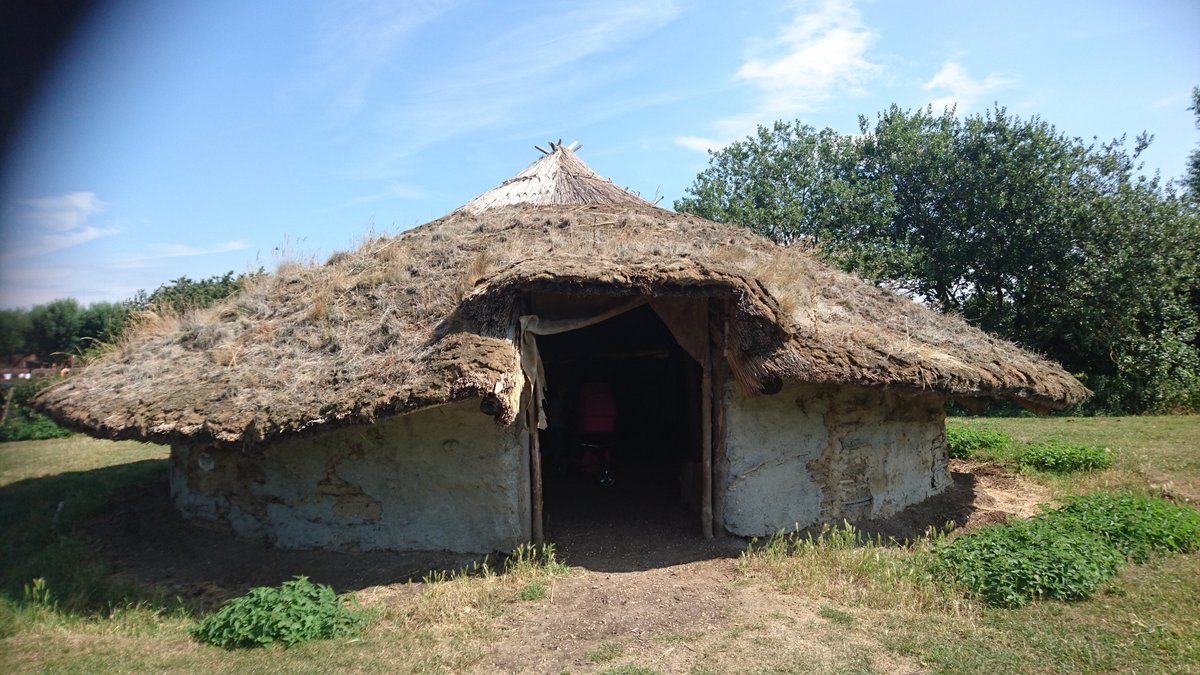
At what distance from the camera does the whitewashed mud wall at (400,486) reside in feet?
→ 22.2

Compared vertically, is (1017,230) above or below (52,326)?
above

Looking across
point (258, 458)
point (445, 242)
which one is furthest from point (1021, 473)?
point (258, 458)

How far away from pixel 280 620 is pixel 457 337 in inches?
102

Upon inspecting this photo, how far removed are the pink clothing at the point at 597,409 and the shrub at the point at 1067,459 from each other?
6.30 m

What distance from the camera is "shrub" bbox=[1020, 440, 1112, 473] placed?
1016 centimetres

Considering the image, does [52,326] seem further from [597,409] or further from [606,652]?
[597,409]

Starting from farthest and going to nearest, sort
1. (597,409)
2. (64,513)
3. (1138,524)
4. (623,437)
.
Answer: (623,437)
(597,409)
(64,513)
(1138,524)

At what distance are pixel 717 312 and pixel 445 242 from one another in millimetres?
3901

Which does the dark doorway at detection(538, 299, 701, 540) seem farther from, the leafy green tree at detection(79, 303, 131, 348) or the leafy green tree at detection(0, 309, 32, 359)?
the leafy green tree at detection(79, 303, 131, 348)

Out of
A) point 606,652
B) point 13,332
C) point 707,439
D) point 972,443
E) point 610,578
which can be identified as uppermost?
point 13,332

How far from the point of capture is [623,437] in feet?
42.1

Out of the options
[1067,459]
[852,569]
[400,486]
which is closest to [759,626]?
[852,569]

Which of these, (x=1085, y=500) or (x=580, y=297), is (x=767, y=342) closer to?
(x=580, y=297)

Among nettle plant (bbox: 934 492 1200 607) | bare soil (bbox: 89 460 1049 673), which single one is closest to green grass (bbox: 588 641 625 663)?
bare soil (bbox: 89 460 1049 673)
